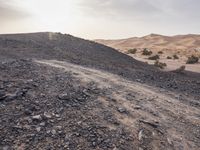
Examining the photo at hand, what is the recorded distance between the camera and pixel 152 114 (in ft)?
32.6

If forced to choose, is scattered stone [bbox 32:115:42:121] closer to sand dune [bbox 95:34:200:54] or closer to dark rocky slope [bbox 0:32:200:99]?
dark rocky slope [bbox 0:32:200:99]

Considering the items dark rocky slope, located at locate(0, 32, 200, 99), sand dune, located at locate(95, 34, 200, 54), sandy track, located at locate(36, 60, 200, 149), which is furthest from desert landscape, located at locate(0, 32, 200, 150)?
sand dune, located at locate(95, 34, 200, 54)

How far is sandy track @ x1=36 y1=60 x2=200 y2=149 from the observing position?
872 cm

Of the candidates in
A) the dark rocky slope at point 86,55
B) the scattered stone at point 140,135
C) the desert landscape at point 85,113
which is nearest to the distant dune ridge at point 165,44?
the dark rocky slope at point 86,55

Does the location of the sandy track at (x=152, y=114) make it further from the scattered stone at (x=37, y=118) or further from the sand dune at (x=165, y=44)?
the sand dune at (x=165, y=44)

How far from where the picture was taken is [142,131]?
8656mm

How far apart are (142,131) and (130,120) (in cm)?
57

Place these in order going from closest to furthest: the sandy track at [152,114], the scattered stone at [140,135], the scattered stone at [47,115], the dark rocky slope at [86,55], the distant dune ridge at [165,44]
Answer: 1. the scattered stone at [140,135]
2. the scattered stone at [47,115]
3. the sandy track at [152,114]
4. the dark rocky slope at [86,55]
5. the distant dune ridge at [165,44]

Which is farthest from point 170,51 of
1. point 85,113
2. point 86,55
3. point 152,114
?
point 85,113

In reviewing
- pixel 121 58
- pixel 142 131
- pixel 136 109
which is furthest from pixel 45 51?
pixel 142 131

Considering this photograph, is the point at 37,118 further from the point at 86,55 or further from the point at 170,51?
the point at 170,51

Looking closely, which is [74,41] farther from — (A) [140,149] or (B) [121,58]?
(A) [140,149]

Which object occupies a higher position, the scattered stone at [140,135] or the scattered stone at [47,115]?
the scattered stone at [47,115]

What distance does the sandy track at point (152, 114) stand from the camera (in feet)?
28.6
